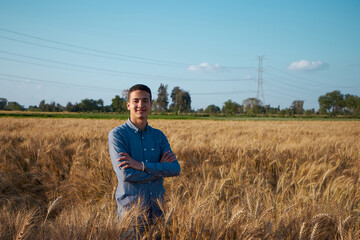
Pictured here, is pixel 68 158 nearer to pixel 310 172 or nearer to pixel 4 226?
pixel 4 226

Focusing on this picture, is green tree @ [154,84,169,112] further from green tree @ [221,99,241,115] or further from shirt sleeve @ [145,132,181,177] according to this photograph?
shirt sleeve @ [145,132,181,177]

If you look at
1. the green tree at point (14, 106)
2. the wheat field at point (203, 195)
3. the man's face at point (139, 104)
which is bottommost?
the wheat field at point (203, 195)

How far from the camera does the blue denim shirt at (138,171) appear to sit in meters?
1.86

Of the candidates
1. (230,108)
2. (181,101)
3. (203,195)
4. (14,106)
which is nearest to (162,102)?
(181,101)

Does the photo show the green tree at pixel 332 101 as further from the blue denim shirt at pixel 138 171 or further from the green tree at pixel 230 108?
the blue denim shirt at pixel 138 171

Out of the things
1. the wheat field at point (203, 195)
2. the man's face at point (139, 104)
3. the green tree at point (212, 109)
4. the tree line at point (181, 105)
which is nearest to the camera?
the wheat field at point (203, 195)

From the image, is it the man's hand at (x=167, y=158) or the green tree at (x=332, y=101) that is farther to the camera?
the green tree at (x=332, y=101)

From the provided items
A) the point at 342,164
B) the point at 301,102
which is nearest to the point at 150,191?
the point at 342,164

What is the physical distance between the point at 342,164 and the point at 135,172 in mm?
3895

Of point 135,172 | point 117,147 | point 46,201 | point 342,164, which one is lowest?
point 46,201

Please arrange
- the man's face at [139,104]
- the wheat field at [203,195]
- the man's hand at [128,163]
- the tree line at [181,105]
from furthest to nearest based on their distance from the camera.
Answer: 1. the tree line at [181,105]
2. the man's face at [139,104]
3. the man's hand at [128,163]
4. the wheat field at [203,195]

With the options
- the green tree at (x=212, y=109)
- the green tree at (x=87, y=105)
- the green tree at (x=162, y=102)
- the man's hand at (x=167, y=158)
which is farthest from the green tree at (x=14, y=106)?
the man's hand at (x=167, y=158)

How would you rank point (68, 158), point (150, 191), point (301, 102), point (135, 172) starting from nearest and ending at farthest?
1. point (135, 172)
2. point (150, 191)
3. point (68, 158)
4. point (301, 102)

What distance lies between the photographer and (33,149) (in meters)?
4.25
